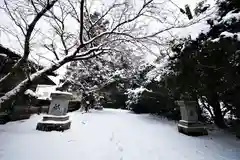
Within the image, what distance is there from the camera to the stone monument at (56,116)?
562cm

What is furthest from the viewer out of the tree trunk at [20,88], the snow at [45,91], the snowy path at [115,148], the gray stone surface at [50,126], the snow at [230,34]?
the snow at [45,91]

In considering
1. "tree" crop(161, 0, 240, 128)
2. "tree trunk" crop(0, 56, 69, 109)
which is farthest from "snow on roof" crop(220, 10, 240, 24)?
"tree trunk" crop(0, 56, 69, 109)

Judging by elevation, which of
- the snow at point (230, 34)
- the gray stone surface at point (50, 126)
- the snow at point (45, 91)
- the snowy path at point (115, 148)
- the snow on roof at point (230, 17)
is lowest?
the snowy path at point (115, 148)

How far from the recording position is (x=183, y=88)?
6699 millimetres

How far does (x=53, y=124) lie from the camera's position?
5.61 metres

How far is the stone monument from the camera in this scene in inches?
221

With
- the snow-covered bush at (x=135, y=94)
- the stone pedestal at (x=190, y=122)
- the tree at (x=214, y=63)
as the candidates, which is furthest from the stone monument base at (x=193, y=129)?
the snow-covered bush at (x=135, y=94)

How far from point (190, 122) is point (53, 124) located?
16.1 feet

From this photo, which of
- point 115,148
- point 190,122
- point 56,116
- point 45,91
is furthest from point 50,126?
point 45,91

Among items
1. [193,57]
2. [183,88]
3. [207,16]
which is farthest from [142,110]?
[207,16]

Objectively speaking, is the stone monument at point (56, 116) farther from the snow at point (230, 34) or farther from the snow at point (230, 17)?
the snow at point (230, 17)

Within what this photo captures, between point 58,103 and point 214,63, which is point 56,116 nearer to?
point 58,103

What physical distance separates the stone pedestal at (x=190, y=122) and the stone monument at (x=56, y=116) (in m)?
4.39

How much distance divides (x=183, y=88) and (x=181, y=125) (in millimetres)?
1481
